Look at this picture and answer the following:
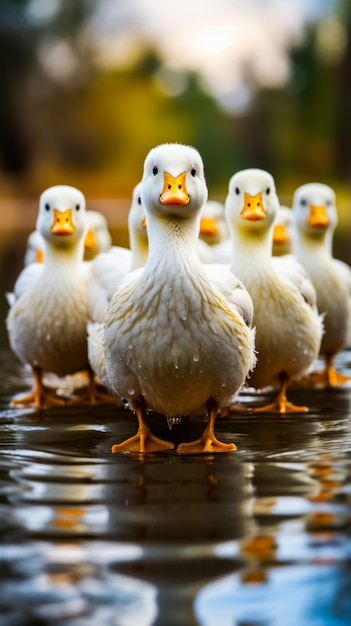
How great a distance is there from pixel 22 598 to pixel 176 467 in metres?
1.62

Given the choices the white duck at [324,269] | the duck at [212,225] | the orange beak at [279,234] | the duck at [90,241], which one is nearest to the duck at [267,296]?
the white duck at [324,269]

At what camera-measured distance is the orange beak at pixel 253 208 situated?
21.0 ft

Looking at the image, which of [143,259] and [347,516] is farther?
[143,259]

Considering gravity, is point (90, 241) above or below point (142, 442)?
above

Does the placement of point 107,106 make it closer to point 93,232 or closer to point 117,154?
point 117,154

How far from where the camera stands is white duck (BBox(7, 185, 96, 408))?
6.92m

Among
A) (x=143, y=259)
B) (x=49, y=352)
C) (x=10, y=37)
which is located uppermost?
(x=10, y=37)

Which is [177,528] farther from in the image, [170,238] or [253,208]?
[253,208]

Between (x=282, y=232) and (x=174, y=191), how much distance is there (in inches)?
128

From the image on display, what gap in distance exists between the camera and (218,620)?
3.40 metres

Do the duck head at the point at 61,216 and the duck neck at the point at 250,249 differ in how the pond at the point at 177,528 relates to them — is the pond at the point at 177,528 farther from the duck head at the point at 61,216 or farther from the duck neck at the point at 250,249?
the duck head at the point at 61,216

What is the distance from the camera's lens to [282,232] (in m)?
8.26

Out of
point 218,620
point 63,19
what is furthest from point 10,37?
point 218,620

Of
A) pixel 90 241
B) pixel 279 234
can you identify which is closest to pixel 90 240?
pixel 90 241
